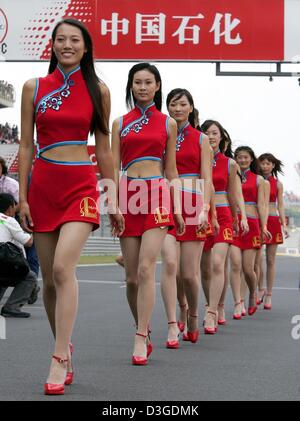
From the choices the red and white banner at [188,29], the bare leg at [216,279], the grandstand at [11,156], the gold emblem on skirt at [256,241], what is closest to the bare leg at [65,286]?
the bare leg at [216,279]

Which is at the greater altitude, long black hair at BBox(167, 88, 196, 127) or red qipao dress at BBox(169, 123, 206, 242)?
long black hair at BBox(167, 88, 196, 127)

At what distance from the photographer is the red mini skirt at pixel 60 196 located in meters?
6.44

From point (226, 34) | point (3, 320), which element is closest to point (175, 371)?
point (3, 320)

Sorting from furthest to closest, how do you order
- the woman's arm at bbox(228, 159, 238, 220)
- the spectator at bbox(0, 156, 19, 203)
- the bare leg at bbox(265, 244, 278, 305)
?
1. the bare leg at bbox(265, 244, 278, 305)
2. the spectator at bbox(0, 156, 19, 203)
3. the woman's arm at bbox(228, 159, 238, 220)

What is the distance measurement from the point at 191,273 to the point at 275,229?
5512 mm

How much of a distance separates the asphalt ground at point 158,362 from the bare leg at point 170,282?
0.19 m

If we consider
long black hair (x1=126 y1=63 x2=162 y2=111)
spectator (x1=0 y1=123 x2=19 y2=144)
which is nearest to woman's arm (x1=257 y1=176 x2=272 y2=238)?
long black hair (x1=126 y1=63 x2=162 y2=111)

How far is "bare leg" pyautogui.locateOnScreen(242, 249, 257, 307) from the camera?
42.7ft

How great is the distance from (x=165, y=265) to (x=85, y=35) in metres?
2.71

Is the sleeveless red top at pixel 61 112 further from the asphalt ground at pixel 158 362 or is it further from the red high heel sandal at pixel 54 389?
the asphalt ground at pixel 158 362

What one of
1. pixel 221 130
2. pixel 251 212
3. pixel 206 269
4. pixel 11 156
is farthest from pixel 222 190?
pixel 11 156

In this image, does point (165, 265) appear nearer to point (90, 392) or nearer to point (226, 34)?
point (90, 392)

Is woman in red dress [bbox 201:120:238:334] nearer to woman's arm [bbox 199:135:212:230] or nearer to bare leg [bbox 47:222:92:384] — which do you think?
woman's arm [bbox 199:135:212:230]
